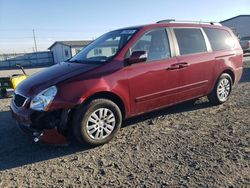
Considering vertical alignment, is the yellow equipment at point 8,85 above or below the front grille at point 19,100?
below

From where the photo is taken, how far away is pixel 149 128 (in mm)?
5422

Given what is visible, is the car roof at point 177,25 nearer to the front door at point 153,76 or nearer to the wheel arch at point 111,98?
the front door at point 153,76

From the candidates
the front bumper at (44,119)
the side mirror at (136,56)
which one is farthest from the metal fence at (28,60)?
the front bumper at (44,119)

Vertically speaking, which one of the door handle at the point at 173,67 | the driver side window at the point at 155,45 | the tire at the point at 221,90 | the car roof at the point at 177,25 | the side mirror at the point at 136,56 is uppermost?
the car roof at the point at 177,25

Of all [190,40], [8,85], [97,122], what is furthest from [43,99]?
[8,85]

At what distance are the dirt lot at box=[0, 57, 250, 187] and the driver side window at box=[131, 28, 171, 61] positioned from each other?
130 cm

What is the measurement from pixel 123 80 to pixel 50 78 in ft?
3.91

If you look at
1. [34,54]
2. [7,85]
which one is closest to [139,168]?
[7,85]

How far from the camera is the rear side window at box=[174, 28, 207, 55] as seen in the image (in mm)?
5895

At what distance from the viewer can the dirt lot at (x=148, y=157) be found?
11.7 ft

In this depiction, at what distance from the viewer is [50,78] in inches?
187

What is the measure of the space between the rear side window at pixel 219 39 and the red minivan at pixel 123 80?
3 cm

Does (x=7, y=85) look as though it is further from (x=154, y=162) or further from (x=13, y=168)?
(x=154, y=162)

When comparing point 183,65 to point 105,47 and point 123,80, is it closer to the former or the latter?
point 123,80
